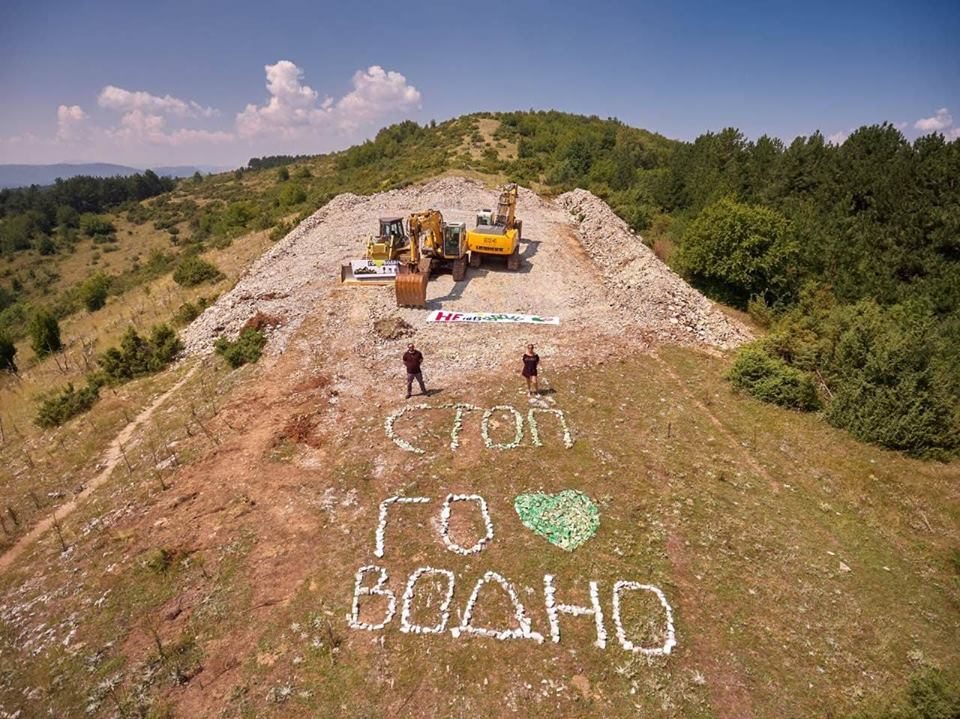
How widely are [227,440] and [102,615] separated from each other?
552cm

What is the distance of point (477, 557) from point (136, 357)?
17662 millimetres

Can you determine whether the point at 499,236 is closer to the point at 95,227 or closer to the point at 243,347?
the point at 243,347

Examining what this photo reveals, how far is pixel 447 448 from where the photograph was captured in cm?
1354

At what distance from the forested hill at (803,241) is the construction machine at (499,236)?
1011 cm

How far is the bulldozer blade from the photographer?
21.9 meters

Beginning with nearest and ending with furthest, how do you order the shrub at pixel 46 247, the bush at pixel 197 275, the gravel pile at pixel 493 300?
the gravel pile at pixel 493 300
the bush at pixel 197 275
the shrub at pixel 46 247

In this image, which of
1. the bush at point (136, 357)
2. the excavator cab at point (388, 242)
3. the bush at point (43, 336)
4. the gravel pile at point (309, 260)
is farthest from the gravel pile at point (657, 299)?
the bush at point (43, 336)

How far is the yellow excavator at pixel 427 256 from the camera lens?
2205 cm

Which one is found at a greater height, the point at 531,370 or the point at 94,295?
the point at 531,370

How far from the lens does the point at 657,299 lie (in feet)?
72.0

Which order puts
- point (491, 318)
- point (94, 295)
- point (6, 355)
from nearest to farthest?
point (491, 318), point (6, 355), point (94, 295)

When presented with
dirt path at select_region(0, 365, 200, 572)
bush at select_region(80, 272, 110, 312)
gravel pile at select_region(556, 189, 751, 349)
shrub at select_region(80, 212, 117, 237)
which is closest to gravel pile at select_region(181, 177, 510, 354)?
dirt path at select_region(0, 365, 200, 572)

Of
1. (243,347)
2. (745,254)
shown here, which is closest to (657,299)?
(745,254)

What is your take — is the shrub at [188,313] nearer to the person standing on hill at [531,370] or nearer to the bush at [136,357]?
the bush at [136,357]
